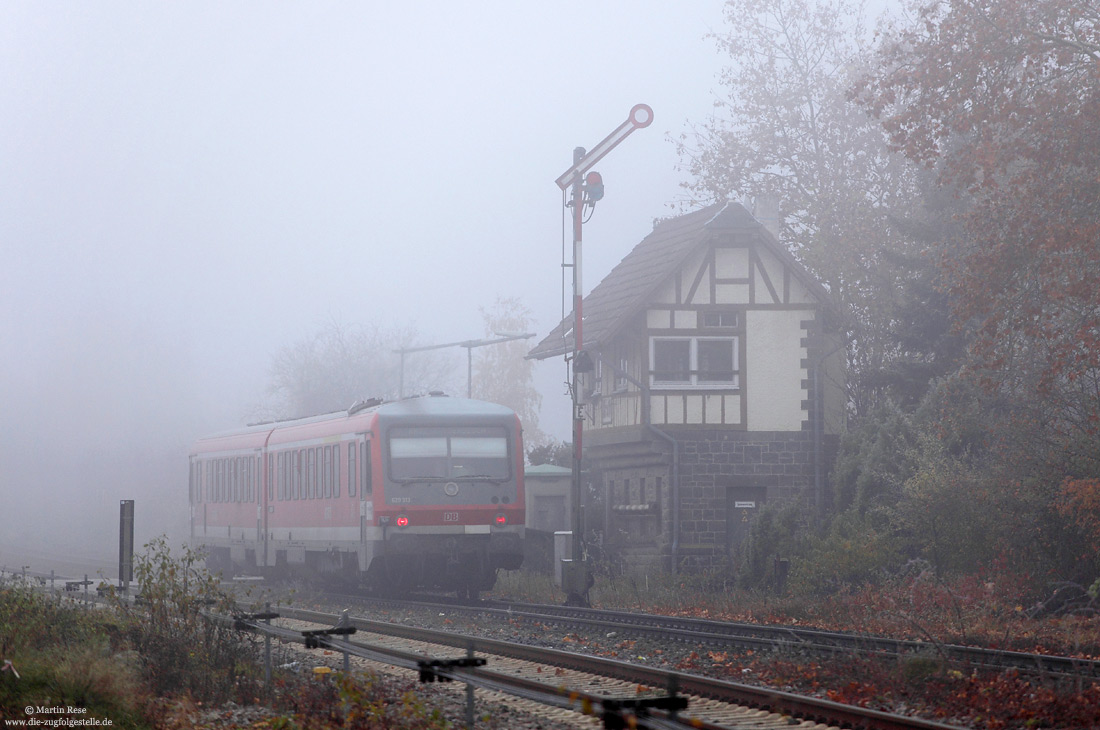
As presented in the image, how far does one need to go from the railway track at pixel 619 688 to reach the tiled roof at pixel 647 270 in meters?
15.1

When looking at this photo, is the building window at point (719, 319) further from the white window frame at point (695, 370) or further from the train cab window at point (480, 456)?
the train cab window at point (480, 456)

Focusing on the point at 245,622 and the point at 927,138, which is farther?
the point at 927,138

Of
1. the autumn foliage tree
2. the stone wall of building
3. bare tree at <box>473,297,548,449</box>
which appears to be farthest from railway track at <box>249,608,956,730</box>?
bare tree at <box>473,297,548,449</box>

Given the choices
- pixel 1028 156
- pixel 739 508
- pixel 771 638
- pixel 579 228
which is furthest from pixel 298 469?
pixel 1028 156

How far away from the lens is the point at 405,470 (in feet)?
66.4

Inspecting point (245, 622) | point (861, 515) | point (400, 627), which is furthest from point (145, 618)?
point (861, 515)

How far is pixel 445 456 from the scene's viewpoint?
20.5 meters

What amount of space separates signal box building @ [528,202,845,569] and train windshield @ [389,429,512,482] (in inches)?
282

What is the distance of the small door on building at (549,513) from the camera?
99.0 ft

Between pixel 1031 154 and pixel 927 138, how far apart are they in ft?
4.80

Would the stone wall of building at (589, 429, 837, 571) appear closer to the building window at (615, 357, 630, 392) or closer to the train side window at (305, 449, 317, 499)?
the building window at (615, 357, 630, 392)

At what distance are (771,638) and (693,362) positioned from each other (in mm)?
15004

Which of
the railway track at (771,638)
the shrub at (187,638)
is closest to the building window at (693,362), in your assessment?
the railway track at (771,638)

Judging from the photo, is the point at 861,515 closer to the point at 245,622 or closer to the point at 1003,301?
the point at 1003,301
